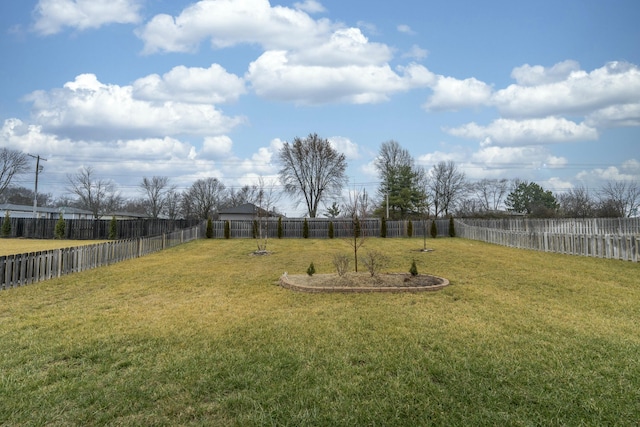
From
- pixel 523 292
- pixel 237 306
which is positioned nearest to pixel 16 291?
pixel 237 306

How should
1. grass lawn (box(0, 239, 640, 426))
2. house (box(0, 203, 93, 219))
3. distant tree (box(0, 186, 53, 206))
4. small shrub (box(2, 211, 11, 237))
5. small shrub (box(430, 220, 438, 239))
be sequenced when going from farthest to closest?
distant tree (box(0, 186, 53, 206)) → house (box(0, 203, 93, 219)) → small shrub (box(430, 220, 438, 239)) → small shrub (box(2, 211, 11, 237)) → grass lawn (box(0, 239, 640, 426))

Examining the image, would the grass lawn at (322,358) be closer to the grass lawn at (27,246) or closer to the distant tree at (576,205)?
the grass lawn at (27,246)

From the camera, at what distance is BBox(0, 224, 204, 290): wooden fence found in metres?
7.88

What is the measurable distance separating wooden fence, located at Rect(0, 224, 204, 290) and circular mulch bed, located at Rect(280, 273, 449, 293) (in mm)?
6105

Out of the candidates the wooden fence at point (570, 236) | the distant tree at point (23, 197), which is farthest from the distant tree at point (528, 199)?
the distant tree at point (23, 197)

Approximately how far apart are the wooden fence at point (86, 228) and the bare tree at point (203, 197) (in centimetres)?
2680

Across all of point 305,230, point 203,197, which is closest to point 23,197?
point 203,197

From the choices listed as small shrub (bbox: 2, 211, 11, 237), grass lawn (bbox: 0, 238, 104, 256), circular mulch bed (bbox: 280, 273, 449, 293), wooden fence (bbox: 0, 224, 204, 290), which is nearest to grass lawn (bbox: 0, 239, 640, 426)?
circular mulch bed (bbox: 280, 273, 449, 293)

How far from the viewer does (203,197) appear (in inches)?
2160

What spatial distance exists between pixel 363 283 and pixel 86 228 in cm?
2753

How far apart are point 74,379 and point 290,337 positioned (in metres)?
2.28

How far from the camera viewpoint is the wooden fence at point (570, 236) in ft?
38.7

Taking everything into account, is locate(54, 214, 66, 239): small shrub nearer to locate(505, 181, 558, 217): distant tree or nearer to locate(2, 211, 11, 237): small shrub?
locate(2, 211, 11, 237): small shrub

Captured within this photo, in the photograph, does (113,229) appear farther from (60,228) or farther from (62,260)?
(62,260)
